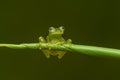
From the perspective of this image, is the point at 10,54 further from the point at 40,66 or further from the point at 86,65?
the point at 86,65

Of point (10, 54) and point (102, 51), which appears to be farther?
point (10, 54)

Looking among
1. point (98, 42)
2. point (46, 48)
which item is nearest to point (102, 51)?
point (46, 48)

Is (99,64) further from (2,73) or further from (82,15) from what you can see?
(2,73)

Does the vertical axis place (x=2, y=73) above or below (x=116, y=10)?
below

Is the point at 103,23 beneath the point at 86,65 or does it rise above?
above

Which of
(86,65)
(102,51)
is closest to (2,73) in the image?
(86,65)

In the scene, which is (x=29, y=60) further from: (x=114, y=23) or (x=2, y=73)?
(x=114, y=23)

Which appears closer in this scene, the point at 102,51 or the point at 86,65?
the point at 102,51
